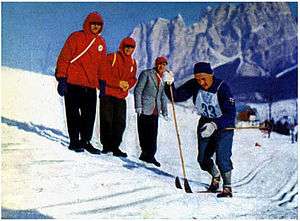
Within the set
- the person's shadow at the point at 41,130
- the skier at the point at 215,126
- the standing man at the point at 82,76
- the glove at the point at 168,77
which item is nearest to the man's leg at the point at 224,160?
the skier at the point at 215,126

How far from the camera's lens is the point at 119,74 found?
3623 millimetres

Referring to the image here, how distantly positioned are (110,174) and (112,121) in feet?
1.06

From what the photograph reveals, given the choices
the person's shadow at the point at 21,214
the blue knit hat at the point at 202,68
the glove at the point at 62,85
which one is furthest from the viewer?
the blue knit hat at the point at 202,68

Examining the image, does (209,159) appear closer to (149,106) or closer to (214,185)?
(214,185)

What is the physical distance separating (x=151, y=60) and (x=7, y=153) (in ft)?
3.38

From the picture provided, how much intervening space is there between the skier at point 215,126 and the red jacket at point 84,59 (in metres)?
0.54

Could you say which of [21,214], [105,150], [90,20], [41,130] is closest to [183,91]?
[105,150]

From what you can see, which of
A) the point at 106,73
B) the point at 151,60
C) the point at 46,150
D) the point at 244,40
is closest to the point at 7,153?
the point at 46,150

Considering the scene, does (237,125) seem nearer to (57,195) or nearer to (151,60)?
(151,60)

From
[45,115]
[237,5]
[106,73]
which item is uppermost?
[237,5]

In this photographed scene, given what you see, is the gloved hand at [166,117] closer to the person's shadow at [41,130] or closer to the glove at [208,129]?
the glove at [208,129]

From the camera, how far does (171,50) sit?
3.75 meters

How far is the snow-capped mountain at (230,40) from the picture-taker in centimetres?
371

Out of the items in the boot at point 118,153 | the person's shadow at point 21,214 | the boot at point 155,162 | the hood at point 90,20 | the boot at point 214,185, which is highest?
the hood at point 90,20
